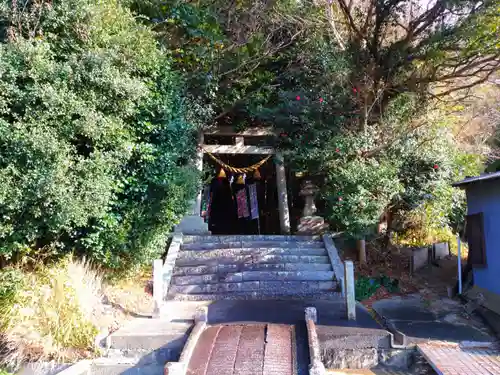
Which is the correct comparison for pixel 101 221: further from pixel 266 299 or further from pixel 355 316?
pixel 355 316

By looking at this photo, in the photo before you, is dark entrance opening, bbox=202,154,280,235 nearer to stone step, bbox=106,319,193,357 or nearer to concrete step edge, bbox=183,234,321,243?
concrete step edge, bbox=183,234,321,243

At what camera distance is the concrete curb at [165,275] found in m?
7.42

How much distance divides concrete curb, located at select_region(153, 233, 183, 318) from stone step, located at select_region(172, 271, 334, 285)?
0.79 ft

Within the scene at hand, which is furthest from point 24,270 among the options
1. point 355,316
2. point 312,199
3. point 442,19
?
point 442,19

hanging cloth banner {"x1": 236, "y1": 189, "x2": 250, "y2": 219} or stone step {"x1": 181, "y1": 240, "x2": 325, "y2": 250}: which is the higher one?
hanging cloth banner {"x1": 236, "y1": 189, "x2": 250, "y2": 219}

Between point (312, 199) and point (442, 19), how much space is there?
5898 millimetres

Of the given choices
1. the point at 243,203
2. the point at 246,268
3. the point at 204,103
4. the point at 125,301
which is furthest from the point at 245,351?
the point at 243,203

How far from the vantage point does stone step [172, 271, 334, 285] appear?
864 cm

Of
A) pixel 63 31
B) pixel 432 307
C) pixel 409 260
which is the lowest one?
pixel 432 307

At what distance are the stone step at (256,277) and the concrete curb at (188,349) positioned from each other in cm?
189

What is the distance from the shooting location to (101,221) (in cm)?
747

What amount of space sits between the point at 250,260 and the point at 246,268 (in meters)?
0.35

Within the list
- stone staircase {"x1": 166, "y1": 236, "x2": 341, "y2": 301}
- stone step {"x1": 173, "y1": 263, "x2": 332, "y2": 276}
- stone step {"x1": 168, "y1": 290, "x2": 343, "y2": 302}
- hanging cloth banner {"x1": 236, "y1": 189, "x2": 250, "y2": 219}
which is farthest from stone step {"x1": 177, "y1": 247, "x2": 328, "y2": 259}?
hanging cloth banner {"x1": 236, "y1": 189, "x2": 250, "y2": 219}

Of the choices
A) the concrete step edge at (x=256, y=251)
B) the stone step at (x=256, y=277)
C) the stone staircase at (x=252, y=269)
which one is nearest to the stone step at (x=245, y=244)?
the stone staircase at (x=252, y=269)
